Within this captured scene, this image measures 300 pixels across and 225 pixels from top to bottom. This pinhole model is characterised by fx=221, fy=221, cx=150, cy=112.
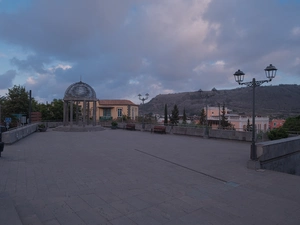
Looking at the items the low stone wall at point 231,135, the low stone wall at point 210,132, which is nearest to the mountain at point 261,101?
the low stone wall at point 210,132

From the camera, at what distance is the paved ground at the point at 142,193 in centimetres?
394

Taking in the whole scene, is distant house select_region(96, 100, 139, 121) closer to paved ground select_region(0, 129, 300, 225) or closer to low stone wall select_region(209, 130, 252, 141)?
low stone wall select_region(209, 130, 252, 141)

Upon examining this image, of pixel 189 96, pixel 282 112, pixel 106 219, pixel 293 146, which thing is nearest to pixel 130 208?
pixel 106 219

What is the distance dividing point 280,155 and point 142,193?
6531mm

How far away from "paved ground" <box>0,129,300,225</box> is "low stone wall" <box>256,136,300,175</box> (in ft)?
2.55

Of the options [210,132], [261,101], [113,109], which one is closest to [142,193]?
[210,132]

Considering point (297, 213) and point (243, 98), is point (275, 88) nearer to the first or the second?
point (243, 98)

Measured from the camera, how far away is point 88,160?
866cm

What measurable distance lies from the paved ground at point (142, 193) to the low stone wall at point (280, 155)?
778 millimetres

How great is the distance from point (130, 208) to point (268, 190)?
3594mm

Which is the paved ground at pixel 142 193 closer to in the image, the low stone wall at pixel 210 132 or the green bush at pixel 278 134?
the green bush at pixel 278 134

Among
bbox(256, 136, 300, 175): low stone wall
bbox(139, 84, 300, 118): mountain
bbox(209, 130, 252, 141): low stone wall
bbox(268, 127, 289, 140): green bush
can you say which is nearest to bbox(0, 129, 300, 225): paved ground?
bbox(256, 136, 300, 175): low stone wall

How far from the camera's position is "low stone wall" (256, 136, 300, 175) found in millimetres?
7820

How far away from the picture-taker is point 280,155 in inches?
348
